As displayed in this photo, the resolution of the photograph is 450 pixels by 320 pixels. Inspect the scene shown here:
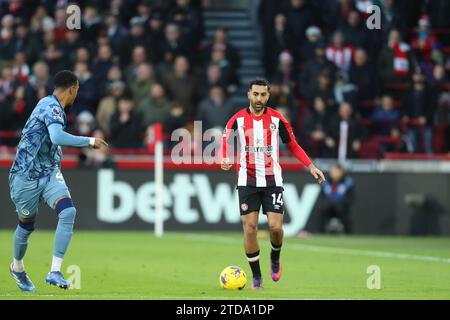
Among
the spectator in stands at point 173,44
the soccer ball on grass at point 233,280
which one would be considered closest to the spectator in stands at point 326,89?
the spectator in stands at point 173,44

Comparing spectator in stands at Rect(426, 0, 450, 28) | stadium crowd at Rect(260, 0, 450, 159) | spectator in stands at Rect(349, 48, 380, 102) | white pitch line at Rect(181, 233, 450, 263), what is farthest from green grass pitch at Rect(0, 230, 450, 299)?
spectator in stands at Rect(426, 0, 450, 28)

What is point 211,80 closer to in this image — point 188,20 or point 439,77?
point 188,20

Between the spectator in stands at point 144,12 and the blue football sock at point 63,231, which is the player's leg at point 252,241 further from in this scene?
the spectator in stands at point 144,12

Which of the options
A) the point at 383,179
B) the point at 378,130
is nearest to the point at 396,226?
the point at 383,179

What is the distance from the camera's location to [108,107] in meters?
24.3

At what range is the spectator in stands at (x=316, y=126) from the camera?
24.1m

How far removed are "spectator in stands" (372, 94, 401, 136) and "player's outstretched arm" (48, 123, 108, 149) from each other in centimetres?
1379

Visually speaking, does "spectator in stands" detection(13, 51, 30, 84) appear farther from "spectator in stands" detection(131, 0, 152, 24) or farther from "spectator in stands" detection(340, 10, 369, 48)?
"spectator in stands" detection(340, 10, 369, 48)

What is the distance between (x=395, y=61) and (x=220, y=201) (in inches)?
199

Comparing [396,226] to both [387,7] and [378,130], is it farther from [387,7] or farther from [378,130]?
[387,7]

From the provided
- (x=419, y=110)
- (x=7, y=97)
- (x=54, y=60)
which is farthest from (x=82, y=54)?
(x=419, y=110)

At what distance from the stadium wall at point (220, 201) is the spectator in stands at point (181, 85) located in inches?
84.2

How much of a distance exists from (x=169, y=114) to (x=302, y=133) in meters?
2.71

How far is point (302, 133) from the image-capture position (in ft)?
80.5
